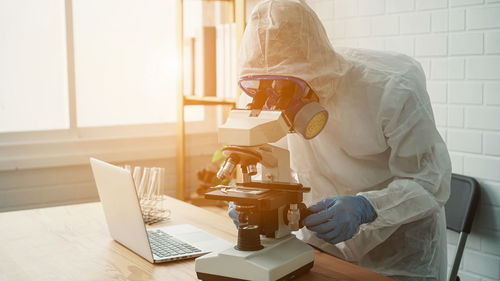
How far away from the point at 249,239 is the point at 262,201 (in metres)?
0.11

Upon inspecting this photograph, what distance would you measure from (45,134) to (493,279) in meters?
2.31

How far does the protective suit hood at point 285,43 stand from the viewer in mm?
1350

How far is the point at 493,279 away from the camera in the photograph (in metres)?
2.27

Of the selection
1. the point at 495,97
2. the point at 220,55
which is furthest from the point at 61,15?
the point at 495,97

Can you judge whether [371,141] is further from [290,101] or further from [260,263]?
[260,263]

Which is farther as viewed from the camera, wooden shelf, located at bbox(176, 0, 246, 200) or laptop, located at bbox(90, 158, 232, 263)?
wooden shelf, located at bbox(176, 0, 246, 200)

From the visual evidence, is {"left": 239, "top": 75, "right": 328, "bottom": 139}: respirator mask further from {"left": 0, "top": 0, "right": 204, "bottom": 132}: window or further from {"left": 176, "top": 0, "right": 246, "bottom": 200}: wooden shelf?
{"left": 0, "top": 0, "right": 204, "bottom": 132}: window

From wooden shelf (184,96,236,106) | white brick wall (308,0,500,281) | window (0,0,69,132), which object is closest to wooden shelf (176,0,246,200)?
wooden shelf (184,96,236,106)

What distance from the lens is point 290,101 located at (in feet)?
4.41

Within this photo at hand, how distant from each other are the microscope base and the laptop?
21cm

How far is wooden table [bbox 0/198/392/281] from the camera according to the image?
1316mm

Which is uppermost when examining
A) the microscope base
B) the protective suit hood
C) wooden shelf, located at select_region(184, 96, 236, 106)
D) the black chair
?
the protective suit hood

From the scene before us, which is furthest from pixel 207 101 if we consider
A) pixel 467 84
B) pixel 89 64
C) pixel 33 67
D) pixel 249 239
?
pixel 249 239

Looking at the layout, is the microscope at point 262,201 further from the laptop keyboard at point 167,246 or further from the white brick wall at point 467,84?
the white brick wall at point 467,84
